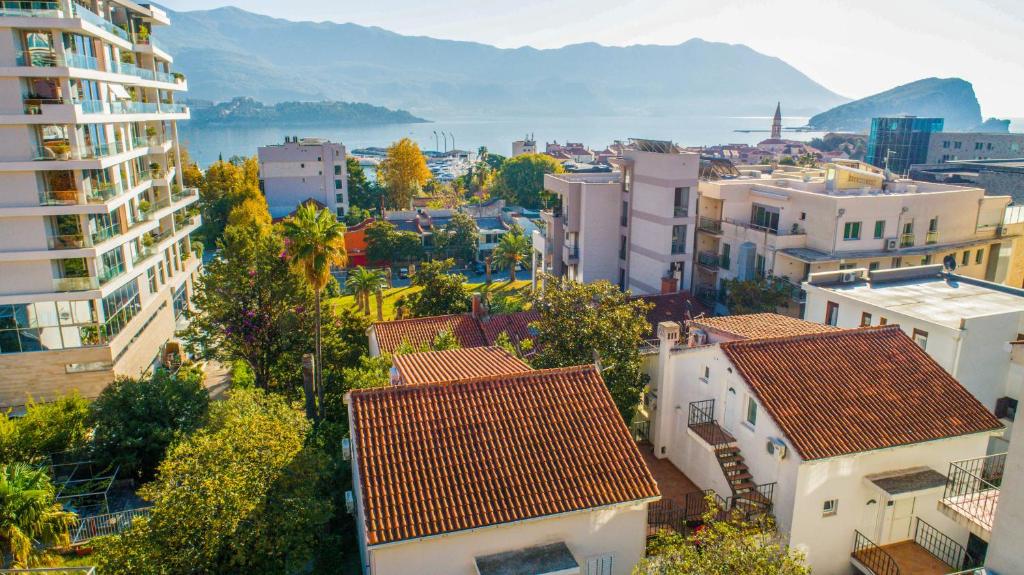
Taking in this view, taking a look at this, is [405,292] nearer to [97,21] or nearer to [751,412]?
[97,21]

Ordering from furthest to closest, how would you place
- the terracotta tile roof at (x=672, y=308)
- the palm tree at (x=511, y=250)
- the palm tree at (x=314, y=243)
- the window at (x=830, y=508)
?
the palm tree at (x=511, y=250) < the terracotta tile roof at (x=672, y=308) < the palm tree at (x=314, y=243) < the window at (x=830, y=508)

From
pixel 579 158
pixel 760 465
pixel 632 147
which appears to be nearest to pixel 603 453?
pixel 760 465

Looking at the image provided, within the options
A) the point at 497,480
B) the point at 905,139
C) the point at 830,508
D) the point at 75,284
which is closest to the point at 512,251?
the point at 75,284

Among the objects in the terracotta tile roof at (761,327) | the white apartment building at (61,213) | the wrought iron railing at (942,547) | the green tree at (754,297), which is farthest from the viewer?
the green tree at (754,297)

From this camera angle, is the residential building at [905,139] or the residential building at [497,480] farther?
the residential building at [905,139]

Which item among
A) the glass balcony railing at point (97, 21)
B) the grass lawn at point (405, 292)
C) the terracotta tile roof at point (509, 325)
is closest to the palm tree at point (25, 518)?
the terracotta tile roof at point (509, 325)

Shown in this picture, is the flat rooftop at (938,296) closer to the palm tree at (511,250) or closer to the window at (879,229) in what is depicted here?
the window at (879,229)

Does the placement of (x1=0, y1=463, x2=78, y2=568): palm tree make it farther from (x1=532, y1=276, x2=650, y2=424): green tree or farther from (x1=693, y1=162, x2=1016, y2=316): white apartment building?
(x1=693, y1=162, x2=1016, y2=316): white apartment building
